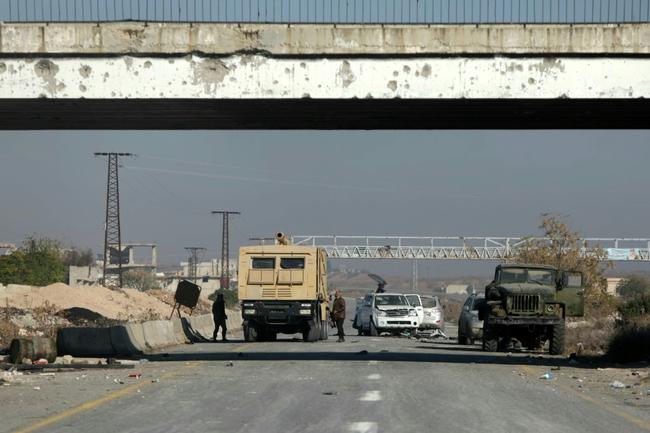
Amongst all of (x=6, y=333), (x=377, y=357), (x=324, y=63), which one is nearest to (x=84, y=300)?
(x=6, y=333)

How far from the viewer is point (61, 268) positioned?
4072 inches

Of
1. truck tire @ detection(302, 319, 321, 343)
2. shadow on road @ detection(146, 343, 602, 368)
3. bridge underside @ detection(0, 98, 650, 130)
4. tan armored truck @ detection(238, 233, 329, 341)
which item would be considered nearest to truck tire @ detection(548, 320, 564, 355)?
shadow on road @ detection(146, 343, 602, 368)

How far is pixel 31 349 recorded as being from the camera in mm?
23406

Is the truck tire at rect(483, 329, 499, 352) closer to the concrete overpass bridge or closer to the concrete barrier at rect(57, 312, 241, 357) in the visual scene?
the concrete barrier at rect(57, 312, 241, 357)

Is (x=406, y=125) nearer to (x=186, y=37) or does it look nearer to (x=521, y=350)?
(x=186, y=37)

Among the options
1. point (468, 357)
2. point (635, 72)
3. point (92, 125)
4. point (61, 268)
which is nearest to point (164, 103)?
point (92, 125)

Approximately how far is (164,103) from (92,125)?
12.0 ft

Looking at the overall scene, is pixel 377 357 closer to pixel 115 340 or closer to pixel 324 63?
pixel 115 340

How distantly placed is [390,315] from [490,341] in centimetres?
1238

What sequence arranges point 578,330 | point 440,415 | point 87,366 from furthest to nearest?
point 578,330
point 87,366
point 440,415

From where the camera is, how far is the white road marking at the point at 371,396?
50.0 feet

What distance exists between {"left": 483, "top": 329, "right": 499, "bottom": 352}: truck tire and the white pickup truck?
11.8 meters

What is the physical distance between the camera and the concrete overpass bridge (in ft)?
65.7

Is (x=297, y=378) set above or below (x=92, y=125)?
below
